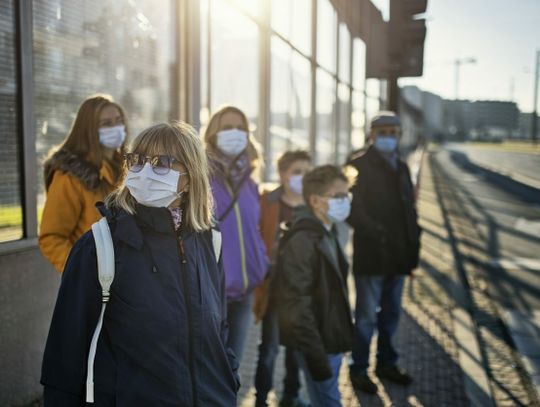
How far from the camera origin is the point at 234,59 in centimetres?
683

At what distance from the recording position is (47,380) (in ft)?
6.19

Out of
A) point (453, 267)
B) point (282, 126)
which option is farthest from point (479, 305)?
point (282, 126)

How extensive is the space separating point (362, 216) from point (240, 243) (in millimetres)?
1341

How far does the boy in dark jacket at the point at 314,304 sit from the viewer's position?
305 centimetres

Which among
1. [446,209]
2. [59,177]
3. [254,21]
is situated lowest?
[446,209]

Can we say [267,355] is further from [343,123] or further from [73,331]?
[343,123]

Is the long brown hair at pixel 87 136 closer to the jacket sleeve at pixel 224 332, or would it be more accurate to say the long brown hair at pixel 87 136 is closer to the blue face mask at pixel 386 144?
the jacket sleeve at pixel 224 332

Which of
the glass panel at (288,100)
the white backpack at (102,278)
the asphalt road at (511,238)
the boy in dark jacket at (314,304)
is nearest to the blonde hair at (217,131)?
the boy in dark jacket at (314,304)

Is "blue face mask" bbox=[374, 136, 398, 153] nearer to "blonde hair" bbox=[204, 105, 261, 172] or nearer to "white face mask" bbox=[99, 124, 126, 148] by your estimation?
"blonde hair" bbox=[204, 105, 261, 172]

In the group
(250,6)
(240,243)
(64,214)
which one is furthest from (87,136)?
(250,6)

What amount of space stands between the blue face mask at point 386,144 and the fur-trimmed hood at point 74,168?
2410 mm

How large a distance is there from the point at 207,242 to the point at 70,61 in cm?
256

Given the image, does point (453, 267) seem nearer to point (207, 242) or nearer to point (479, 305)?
point (479, 305)

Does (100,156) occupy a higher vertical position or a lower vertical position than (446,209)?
higher
